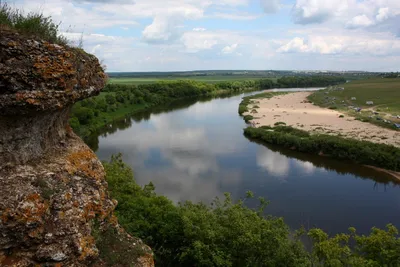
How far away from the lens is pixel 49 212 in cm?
537

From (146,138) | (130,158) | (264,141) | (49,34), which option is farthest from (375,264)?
(146,138)

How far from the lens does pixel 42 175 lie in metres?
5.83

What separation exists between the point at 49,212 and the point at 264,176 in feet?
81.4

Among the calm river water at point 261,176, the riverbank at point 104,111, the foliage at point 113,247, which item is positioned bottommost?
Answer: the calm river water at point 261,176

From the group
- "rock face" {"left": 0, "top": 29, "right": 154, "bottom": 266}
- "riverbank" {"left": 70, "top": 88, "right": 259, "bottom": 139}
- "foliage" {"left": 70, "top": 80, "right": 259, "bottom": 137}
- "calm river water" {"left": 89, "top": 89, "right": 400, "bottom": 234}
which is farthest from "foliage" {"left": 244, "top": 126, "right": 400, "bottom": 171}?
"rock face" {"left": 0, "top": 29, "right": 154, "bottom": 266}

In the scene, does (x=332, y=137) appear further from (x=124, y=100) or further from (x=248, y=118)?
(x=124, y=100)

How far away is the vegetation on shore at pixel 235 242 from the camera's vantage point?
9789mm

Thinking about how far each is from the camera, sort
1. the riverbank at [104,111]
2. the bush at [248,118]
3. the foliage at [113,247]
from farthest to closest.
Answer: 1. the bush at [248,118]
2. the riverbank at [104,111]
3. the foliage at [113,247]

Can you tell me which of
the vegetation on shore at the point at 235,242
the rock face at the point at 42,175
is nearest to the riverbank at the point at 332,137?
the vegetation on shore at the point at 235,242

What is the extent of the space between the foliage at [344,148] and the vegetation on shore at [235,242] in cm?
2335

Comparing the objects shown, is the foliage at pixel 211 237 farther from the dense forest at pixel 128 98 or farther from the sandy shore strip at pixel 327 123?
the sandy shore strip at pixel 327 123

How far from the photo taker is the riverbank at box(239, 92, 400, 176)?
3269 centimetres

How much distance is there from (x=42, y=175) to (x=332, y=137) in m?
38.2

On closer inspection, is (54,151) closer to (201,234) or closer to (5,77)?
(5,77)
